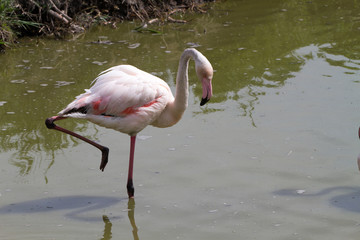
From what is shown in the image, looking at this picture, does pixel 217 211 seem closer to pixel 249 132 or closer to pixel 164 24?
pixel 249 132

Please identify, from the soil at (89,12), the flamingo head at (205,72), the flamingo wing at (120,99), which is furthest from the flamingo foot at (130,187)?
the soil at (89,12)

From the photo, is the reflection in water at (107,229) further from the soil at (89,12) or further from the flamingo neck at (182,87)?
the soil at (89,12)

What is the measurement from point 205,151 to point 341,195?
4.46 feet

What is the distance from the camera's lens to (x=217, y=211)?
173 inches

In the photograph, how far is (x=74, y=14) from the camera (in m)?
9.60

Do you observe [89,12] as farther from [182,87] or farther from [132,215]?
[132,215]

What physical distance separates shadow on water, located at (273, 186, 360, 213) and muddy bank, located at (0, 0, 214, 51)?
5.15m

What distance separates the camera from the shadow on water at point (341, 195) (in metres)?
4.42

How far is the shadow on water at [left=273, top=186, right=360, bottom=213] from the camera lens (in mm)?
4418

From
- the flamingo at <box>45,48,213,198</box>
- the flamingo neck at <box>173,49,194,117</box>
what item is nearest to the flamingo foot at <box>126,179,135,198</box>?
the flamingo at <box>45,48,213,198</box>

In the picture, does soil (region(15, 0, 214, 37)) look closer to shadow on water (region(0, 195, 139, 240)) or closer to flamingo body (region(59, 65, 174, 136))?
flamingo body (region(59, 65, 174, 136))

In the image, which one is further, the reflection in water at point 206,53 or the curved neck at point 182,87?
the reflection in water at point 206,53

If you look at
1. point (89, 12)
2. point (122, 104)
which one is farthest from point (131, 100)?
point (89, 12)

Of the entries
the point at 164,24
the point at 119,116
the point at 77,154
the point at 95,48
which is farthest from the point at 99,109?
the point at 164,24
